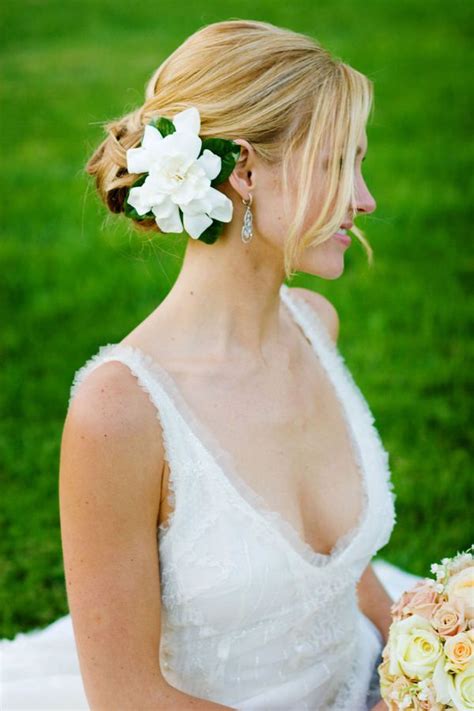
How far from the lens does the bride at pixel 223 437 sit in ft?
7.65

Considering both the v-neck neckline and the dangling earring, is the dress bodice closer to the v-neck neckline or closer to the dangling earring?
the v-neck neckline

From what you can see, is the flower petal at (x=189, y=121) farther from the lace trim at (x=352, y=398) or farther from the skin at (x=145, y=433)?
the lace trim at (x=352, y=398)

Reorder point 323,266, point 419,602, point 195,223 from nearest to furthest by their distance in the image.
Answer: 1. point 419,602
2. point 195,223
3. point 323,266

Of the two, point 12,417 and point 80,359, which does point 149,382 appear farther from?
point 80,359

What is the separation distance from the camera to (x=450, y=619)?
218 centimetres

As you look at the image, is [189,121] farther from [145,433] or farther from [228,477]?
[228,477]

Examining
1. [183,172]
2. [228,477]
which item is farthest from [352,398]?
[183,172]

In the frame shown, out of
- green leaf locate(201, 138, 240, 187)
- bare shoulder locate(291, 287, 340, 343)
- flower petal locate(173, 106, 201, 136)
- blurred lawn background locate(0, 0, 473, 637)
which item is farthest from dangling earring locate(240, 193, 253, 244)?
bare shoulder locate(291, 287, 340, 343)

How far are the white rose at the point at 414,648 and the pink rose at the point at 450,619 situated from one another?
0.08 feet

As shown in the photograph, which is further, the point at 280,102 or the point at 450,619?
the point at 280,102

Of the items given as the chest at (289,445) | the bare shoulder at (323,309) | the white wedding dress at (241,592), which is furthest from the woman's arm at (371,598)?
the bare shoulder at (323,309)

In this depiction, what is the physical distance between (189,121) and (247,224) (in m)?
0.29

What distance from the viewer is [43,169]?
946 cm

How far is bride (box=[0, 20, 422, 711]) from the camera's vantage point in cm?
233
